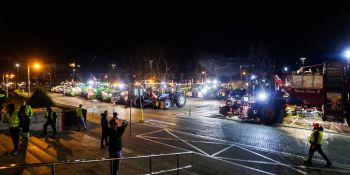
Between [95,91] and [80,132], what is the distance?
2624 centimetres

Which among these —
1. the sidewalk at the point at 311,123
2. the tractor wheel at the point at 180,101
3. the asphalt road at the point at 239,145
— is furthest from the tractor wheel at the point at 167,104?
the sidewalk at the point at 311,123

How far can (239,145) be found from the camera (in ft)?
45.9

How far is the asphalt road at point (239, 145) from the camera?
1066cm

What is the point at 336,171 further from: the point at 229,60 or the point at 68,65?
the point at 68,65

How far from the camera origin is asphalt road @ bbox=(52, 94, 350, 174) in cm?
1066

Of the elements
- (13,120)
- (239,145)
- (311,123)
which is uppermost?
(13,120)

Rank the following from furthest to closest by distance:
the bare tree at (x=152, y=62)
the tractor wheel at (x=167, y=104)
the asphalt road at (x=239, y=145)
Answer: the bare tree at (x=152, y=62), the tractor wheel at (x=167, y=104), the asphalt road at (x=239, y=145)

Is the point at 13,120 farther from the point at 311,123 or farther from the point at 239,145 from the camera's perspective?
the point at 311,123

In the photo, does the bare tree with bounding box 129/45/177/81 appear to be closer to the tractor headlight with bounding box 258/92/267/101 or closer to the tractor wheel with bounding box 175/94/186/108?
the tractor wheel with bounding box 175/94/186/108

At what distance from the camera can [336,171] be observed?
33.8 ft

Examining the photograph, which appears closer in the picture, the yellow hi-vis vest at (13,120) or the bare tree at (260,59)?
the yellow hi-vis vest at (13,120)

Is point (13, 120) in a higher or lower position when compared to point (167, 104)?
higher

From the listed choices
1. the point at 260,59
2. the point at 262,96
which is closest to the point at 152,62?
the point at 260,59

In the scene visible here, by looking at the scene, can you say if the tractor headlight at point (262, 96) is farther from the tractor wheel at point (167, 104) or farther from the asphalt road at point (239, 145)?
the tractor wheel at point (167, 104)
